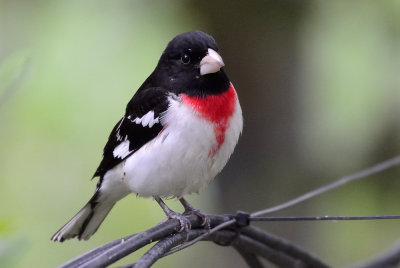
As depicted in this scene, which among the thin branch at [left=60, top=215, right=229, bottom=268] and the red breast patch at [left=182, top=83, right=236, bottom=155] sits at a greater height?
the red breast patch at [left=182, top=83, right=236, bottom=155]

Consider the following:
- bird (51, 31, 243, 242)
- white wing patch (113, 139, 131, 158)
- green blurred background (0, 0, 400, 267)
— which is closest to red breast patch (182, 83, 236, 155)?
bird (51, 31, 243, 242)

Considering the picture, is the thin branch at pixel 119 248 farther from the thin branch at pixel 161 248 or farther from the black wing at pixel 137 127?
the black wing at pixel 137 127

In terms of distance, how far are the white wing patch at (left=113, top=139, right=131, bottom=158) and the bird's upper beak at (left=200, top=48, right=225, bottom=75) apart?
310mm

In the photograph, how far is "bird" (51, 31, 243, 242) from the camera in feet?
6.09

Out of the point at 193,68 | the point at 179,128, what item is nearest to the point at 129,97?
the point at 193,68

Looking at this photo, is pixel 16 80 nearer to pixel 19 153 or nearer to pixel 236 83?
pixel 19 153

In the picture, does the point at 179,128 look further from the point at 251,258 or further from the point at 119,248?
the point at 119,248

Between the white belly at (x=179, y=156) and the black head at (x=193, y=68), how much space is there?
0.22 ft

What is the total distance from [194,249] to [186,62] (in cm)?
152

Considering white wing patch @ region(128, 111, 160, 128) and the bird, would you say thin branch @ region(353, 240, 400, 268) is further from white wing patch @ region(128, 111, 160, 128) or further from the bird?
white wing patch @ region(128, 111, 160, 128)

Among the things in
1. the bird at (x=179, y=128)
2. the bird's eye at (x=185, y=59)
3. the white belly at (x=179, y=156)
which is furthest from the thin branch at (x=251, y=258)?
the bird's eye at (x=185, y=59)

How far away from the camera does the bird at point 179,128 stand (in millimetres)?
1857

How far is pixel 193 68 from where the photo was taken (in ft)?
6.39

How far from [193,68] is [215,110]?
5.5 inches
